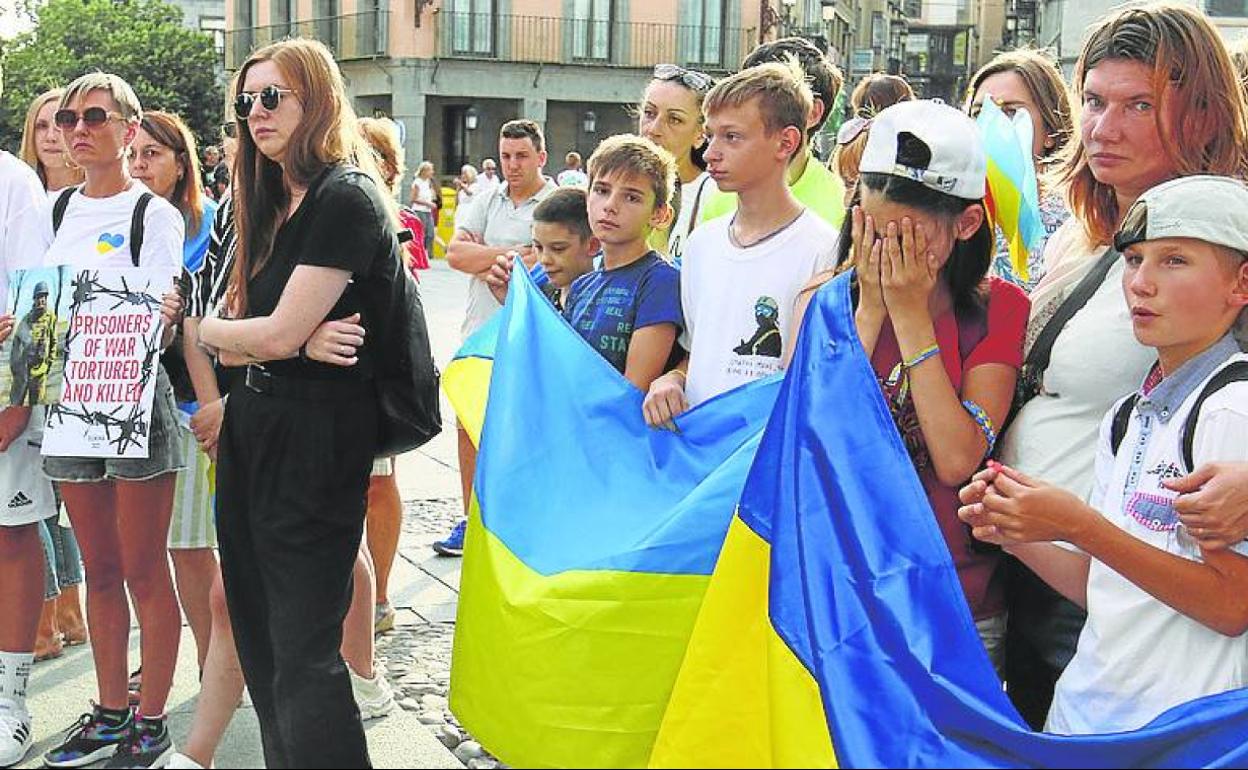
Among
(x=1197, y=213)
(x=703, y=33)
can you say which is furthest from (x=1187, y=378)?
(x=703, y=33)

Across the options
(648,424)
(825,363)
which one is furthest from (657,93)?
(825,363)

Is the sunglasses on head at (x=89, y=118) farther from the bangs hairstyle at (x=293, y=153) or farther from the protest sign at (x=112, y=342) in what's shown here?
the bangs hairstyle at (x=293, y=153)

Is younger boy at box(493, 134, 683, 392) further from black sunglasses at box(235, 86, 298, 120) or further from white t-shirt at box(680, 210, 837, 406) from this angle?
black sunglasses at box(235, 86, 298, 120)

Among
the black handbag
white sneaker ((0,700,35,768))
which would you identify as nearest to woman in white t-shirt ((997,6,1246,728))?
the black handbag

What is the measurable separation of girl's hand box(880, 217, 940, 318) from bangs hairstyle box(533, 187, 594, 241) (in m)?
2.40

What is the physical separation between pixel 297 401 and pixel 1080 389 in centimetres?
194

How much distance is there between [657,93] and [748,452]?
98.3 inches

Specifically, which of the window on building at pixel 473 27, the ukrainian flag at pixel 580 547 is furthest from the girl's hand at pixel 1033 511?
the window on building at pixel 473 27

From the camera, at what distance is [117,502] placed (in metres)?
4.71

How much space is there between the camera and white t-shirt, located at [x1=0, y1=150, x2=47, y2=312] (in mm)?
4898

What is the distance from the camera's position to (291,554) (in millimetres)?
3768

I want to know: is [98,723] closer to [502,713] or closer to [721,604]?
[502,713]

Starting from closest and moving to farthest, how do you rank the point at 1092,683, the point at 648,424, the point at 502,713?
the point at 1092,683
the point at 502,713
the point at 648,424

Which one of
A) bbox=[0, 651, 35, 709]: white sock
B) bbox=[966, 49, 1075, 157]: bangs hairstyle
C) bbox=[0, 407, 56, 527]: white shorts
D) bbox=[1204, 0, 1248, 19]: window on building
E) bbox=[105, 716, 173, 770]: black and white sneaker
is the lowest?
bbox=[105, 716, 173, 770]: black and white sneaker
